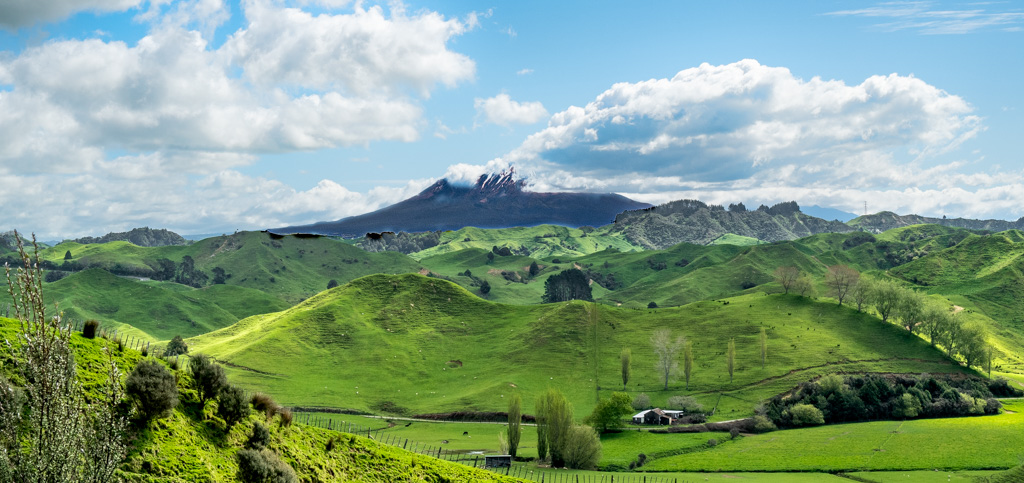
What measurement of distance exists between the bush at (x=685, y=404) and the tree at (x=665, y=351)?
465 inches

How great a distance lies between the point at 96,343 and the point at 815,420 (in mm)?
134526

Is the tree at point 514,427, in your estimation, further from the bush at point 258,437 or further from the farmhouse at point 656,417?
the bush at point 258,437

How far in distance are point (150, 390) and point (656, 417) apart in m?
120

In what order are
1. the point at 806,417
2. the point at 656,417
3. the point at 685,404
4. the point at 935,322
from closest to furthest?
the point at 806,417, the point at 656,417, the point at 685,404, the point at 935,322

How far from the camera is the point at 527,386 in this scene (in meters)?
163

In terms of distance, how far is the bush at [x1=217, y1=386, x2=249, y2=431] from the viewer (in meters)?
41.9

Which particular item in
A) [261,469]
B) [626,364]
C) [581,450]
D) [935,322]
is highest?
[935,322]

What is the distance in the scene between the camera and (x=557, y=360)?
587ft

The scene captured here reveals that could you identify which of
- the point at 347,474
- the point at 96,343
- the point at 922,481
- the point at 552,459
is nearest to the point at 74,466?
the point at 96,343

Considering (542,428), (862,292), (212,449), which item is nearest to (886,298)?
(862,292)

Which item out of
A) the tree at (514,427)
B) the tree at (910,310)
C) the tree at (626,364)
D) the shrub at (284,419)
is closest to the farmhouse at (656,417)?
the tree at (626,364)

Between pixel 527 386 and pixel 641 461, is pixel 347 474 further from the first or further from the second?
pixel 527 386

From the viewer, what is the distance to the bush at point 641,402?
150m

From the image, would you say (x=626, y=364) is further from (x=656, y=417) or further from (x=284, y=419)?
(x=284, y=419)
